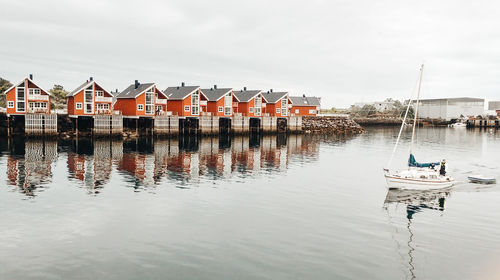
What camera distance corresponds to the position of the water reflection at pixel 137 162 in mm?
39625

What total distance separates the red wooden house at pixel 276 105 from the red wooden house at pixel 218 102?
1625 centimetres

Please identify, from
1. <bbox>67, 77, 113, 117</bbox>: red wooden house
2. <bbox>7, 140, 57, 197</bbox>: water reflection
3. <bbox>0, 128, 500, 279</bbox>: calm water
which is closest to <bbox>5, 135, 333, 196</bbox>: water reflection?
<bbox>7, 140, 57, 197</bbox>: water reflection

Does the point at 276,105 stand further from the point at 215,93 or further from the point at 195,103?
the point at 195,103

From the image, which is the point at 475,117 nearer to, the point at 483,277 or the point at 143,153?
the point at 143,153

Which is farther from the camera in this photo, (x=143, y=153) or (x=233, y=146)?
(x=233, y=146)

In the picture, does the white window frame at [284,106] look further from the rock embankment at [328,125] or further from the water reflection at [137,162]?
the water reflection at [137,162]

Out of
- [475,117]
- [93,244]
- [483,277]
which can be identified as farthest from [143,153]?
[475,117]

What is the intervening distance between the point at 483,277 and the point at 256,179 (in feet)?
87.2

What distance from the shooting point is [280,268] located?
1864cm

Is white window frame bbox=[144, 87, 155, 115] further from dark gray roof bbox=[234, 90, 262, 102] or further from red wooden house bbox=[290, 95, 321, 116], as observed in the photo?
red wooden house bbox=[290, 95, 321, 116]

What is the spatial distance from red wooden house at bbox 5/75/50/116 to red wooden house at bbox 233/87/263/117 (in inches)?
2007

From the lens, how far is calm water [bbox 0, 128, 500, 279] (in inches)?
736

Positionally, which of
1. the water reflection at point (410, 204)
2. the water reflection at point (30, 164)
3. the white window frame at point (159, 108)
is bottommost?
the water reflection at point (410, 204)

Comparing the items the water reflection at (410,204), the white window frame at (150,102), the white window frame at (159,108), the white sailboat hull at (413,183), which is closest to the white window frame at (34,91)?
the white window frame at (150,102)
